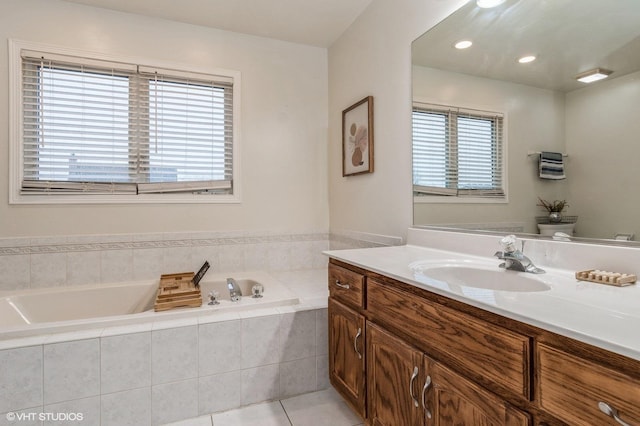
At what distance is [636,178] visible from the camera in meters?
1.02

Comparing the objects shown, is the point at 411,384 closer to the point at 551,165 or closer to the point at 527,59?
the point at 551,165

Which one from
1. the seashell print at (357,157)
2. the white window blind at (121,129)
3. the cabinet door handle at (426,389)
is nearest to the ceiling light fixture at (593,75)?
the cabinet door handle at (426,389)

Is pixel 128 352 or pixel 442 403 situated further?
pixel 128 352

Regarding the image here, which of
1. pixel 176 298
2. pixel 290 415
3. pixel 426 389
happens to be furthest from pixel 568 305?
pixel 176 298

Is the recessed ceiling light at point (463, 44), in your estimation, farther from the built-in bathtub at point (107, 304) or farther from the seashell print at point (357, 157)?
the built-in bathtub at point (107, 304)

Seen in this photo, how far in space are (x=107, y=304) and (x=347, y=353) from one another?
5.70ft

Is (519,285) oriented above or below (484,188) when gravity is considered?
below

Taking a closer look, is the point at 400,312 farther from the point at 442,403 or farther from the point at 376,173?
the point at 376,173

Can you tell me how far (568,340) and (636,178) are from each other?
68 cm

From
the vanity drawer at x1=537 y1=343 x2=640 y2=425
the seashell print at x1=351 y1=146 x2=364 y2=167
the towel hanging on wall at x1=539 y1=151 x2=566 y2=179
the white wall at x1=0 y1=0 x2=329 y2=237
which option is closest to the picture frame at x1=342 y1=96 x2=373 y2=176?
the seashell print at x1=351 y1=146 x2=364 y2=167

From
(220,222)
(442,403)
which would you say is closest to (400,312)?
(442,403)

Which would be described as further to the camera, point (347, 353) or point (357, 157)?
point (357, 157)

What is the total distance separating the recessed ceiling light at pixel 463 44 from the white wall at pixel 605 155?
61 cm

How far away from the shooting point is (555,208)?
1.27 metres
